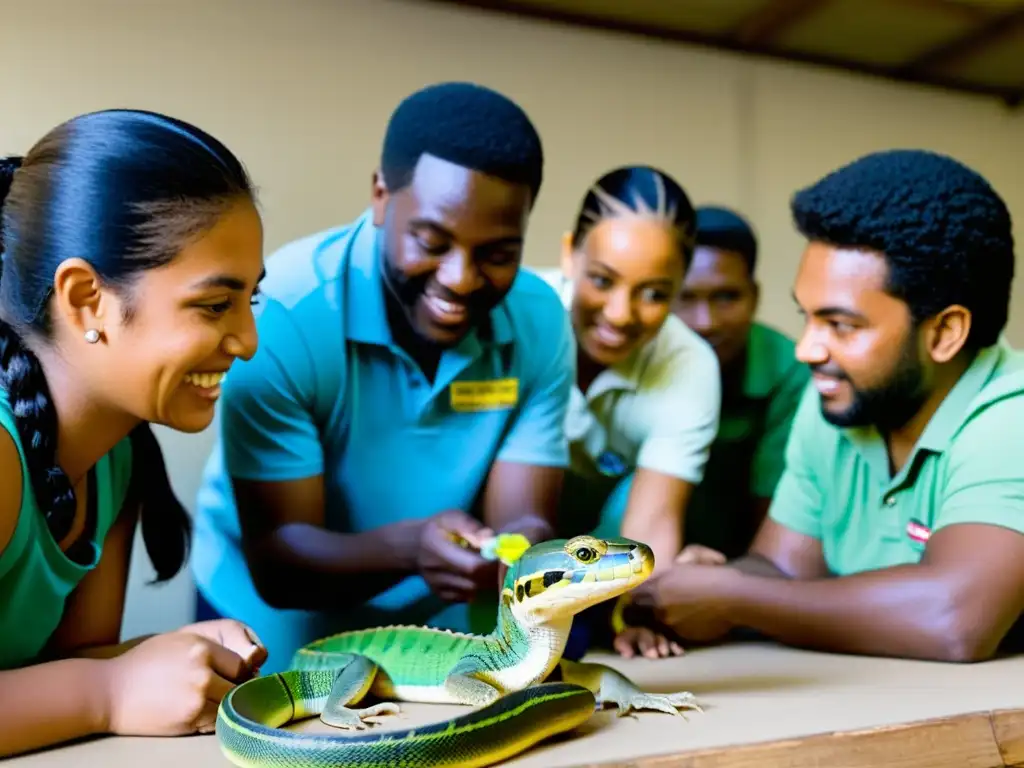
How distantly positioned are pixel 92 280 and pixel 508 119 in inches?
25.2

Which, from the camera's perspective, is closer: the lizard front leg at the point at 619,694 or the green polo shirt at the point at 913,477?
the lizard front leg at the point at 619,694

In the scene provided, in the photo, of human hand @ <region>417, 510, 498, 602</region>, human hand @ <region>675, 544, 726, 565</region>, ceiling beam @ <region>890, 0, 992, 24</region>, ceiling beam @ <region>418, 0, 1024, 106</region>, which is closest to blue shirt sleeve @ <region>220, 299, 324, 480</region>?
human hand @ <region>417, 510, 498, 602</region>

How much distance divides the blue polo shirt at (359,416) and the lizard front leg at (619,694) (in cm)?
39

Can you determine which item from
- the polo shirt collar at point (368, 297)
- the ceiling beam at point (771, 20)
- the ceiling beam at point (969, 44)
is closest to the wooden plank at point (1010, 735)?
the polo shirt collar at point (368, 297)

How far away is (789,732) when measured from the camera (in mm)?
848

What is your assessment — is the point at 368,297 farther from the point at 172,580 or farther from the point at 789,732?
the point at 789,732

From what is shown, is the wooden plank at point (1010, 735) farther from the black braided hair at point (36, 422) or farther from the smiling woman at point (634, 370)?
the black braided hair at point (36, 422)

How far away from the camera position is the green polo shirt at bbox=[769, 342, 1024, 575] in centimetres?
119

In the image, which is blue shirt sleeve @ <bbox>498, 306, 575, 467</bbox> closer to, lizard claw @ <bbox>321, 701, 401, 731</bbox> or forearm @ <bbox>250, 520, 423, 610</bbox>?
forearm @ <bbox>250, 520, 423, 610</bbox>

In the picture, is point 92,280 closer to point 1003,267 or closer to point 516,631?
point 516,631

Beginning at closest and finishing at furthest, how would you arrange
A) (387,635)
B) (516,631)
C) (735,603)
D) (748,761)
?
1. (748,761)
2. (516,631)
3. (387,635)
4. (735,603)

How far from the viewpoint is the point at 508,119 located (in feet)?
4.30

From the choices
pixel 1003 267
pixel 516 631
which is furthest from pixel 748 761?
pixel 1003 267

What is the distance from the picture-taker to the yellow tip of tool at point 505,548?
43.6 inches
